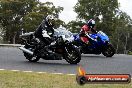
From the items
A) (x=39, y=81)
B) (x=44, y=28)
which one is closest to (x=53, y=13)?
(x=44, y=28)

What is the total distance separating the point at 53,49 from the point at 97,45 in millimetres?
4653

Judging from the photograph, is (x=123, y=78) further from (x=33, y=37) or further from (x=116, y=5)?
(x=116, y=5)

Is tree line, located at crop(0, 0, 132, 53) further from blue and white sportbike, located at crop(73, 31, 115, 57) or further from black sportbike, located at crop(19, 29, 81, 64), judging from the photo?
black sportbike, located at crop(19, 29, 81, 64)

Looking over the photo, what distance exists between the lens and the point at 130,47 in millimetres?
98625

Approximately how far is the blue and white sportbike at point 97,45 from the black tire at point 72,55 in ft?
15.0

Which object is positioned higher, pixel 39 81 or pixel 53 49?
pixel 53 49

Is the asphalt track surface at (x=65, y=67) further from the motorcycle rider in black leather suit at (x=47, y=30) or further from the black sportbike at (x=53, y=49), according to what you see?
the motorcycle rider in black leather suit at (x=47, y=30)

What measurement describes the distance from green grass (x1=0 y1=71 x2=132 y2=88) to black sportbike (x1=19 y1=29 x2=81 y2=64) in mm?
4113

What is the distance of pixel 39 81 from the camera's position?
1120 cm

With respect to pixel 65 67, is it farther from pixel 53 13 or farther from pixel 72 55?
pixel 53 13

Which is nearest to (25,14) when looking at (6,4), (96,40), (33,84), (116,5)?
(6,4)

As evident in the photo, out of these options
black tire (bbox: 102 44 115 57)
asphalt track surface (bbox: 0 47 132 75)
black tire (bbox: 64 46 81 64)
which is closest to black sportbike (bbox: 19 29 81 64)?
black tire (bbox: 64 46 81 64)

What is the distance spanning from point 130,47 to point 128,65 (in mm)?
82078

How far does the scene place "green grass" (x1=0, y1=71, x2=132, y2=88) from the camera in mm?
10408
